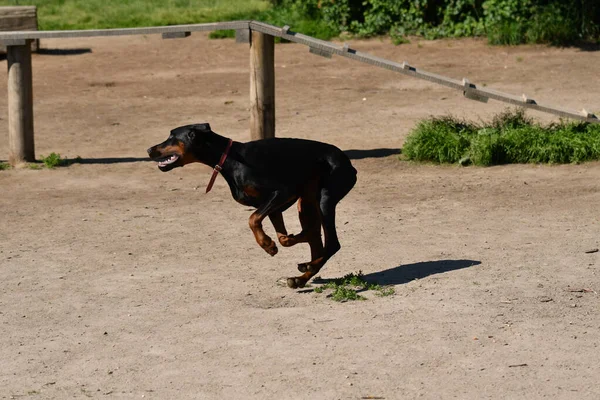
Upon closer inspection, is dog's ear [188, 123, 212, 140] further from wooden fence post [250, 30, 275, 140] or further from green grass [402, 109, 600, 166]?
wooden fence post [250, 30, 275, 140]

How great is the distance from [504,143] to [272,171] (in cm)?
486

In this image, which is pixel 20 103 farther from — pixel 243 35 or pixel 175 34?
pixel 243 35

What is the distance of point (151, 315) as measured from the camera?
762 centimetres

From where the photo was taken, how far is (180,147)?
790cm

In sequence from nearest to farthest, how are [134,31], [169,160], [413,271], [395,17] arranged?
[169,160] → [413,271] → [134,31] → [395,17]

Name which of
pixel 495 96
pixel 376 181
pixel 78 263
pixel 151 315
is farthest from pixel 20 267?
pixel 495 96

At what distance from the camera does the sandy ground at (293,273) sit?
255 inches

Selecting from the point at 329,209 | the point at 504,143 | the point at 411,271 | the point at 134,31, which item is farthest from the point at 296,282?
the point at 134,31

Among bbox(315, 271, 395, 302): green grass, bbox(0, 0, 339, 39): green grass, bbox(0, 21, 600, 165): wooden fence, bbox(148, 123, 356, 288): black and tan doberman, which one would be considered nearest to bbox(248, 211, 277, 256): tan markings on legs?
bbox(148, 123, 356, 288): black and tan doberman

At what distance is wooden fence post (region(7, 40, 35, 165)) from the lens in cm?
1272

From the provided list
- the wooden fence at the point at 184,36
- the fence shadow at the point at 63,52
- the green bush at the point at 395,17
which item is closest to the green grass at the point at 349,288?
the wooden fence at the point at 184,36

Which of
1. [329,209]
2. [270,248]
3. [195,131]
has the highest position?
[195,131]

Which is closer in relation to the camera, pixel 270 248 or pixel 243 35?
pixel 270 248

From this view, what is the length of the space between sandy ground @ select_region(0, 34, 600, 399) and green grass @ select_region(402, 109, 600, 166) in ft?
0.83
